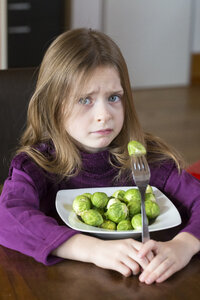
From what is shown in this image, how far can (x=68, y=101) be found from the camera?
1.46m

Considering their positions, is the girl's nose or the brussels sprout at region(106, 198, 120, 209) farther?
the girl's nose

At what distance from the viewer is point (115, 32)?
18.3 feet

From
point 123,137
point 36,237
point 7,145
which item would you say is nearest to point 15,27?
point 7,145

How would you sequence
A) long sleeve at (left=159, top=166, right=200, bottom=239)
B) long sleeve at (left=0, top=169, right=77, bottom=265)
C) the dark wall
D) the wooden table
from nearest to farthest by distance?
the wooden table → long sleeve at (left=0, top=169, right=77, bottom=265) → long sleeve at (left=159, top=166, right=200, bottom=239) → the dark wall

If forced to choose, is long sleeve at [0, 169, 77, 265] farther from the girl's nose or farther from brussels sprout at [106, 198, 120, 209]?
the girl's nose

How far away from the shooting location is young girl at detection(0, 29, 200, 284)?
1201mm

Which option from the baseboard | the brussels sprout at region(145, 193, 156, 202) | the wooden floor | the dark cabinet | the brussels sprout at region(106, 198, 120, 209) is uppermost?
the brussels sprout at region(106, 198, 120, 209)

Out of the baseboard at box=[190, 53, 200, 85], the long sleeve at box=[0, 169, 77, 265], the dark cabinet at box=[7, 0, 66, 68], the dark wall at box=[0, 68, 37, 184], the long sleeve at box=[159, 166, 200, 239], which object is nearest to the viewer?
the long sleeve at box=[0, 169, 77, 265]

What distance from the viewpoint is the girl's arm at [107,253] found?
3.57ft

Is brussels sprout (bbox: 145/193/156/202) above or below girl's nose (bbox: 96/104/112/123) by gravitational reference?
below

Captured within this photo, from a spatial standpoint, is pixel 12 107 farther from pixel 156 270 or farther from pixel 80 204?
pixel 156 270

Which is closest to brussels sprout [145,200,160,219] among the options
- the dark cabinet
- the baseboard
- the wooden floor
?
the wooden floor

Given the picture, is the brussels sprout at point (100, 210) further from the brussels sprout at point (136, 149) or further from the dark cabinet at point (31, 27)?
the dark cabinet at point (31, 27)

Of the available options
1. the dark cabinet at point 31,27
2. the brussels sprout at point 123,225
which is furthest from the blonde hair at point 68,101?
the dark cabinet at point 31,27
